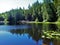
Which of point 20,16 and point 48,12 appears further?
point 20,16

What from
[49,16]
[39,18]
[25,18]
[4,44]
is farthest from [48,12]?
[4,44]

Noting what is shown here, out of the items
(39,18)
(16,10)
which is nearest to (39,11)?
(39,18)

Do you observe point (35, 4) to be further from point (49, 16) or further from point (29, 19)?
point (49, 16)

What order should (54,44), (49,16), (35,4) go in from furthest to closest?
(35,4)
(49,16)
(54,44)

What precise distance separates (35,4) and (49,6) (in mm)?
21935

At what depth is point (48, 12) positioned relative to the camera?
197 feet

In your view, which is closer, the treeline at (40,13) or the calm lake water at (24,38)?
the calm lake water at (24,38)

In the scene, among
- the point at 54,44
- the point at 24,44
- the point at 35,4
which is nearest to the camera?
the point at 54,44

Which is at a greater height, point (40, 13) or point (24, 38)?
Answer: point (40, 13)

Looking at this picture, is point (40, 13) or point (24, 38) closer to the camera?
point (24, 38)

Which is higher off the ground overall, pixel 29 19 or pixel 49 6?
pixel 49 6

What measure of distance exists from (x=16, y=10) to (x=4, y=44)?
3293 inches

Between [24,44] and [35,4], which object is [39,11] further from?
[24,44]

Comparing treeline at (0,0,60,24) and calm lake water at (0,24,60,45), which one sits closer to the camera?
calm lake water at (0,24,60,45)
